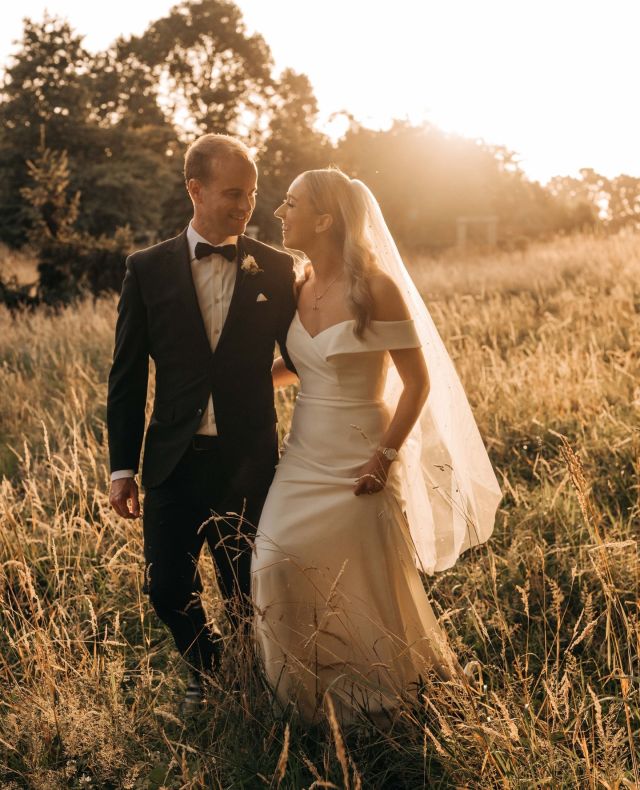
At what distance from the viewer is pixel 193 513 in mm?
3332

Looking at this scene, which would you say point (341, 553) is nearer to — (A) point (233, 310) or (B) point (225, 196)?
(A) point (233, 310)

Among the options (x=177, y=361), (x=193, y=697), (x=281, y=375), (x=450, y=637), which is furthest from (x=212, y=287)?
(x=450, y=637)

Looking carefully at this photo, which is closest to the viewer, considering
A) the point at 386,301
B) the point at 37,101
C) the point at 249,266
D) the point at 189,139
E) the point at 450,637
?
the point at 386,301

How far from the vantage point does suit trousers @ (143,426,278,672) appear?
3.24 m

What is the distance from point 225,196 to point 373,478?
4.30ft

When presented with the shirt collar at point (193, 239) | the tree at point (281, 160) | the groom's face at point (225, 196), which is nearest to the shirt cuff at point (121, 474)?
the shirt collar at point (193, 239)

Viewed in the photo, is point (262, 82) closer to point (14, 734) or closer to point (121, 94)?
point (121, 94)

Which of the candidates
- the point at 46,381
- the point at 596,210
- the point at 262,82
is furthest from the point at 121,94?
the point at 46,381

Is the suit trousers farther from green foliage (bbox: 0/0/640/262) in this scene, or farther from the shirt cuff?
Result: green foliage (bbox: 0/0/640/262)

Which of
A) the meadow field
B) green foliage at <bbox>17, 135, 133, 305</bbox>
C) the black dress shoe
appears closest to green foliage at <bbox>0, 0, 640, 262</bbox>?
green foliage at <bbox>17, 135, 133, 305</bbox>

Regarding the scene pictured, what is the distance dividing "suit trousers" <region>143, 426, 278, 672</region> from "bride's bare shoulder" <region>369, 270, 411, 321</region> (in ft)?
2.32

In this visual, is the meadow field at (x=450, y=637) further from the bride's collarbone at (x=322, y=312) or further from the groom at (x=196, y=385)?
the bride's collarbone at (x=322, y=312)

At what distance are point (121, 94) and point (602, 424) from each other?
37791 mm

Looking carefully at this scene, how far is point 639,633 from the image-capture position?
2.51m
